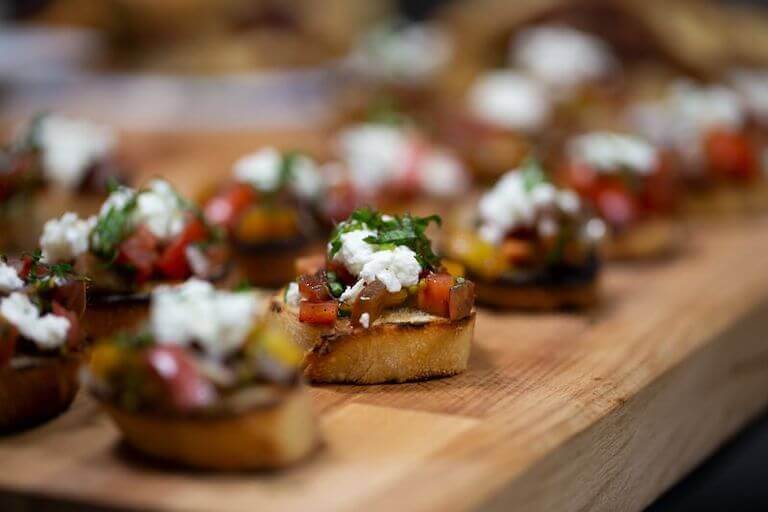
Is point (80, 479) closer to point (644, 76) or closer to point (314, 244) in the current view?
point (314, 244)

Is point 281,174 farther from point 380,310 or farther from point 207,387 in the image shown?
point 207,387

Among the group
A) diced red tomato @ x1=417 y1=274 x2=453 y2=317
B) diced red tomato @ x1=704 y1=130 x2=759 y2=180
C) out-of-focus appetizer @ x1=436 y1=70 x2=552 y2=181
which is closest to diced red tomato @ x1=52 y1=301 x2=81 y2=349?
diced red tomato @ x1=417 y1=274 x2=453 y2=317

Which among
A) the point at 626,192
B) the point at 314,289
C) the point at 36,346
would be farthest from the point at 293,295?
the point at 626,192

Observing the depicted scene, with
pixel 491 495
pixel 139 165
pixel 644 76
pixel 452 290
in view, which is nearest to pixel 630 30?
pixel 644 76

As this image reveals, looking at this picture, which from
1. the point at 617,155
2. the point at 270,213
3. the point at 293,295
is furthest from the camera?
the point at 617,155

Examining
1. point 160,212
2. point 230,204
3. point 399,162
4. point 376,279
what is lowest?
point 376,279

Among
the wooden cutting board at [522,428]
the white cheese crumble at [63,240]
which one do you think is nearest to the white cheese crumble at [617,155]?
the wooden cutting board at [522,428]

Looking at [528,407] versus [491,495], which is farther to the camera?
[528,407]
